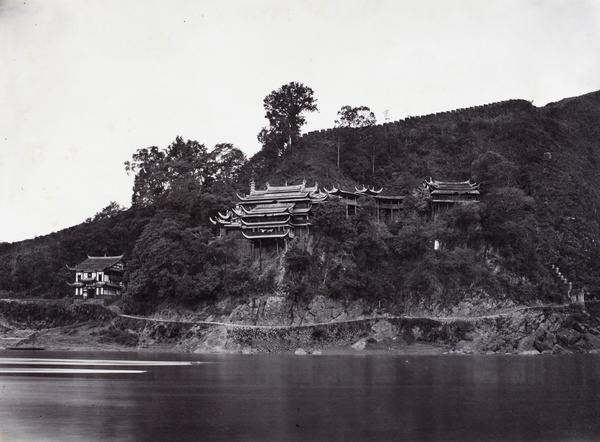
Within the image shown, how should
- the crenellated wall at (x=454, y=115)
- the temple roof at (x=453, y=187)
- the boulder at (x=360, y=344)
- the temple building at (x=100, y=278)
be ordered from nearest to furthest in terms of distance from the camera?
the boulder at (x=360, y=344) → the temple roof at (x=453, y=187) → the temple building at (x=100, y=278) → the crenellated wall at (x=454, y=115)

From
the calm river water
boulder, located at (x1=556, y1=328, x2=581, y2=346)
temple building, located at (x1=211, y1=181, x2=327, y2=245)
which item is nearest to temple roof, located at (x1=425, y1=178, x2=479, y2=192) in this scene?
temple building, located at (x1=211, y1=181, x2=327, y2=245)

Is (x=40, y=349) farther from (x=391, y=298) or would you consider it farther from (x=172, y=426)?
(x=172, y=426)

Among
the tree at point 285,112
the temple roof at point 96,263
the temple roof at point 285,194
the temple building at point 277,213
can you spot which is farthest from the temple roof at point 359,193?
the temple roof at point 96,263

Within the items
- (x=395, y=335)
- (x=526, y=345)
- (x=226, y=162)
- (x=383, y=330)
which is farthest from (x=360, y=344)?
(x=226, y=162)

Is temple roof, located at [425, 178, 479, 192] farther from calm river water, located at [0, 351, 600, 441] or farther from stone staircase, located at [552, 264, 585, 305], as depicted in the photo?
calm river water, located at [0, 351, 600, 441]

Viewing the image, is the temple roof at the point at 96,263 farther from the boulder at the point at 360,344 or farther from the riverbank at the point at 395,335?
the boulder at the point at 360,344
